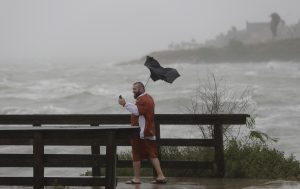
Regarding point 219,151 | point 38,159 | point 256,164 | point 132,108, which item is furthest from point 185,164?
point 38,159

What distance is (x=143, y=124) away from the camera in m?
8.97

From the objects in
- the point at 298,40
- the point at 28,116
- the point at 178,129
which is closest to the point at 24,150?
the point at 178,129

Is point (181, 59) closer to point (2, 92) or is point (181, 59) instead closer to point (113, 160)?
point (2, 92)

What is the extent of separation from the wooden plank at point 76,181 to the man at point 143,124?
1.08 metres

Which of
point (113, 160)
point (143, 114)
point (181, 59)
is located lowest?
point (113, 160)

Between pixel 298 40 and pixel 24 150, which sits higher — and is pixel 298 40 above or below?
above

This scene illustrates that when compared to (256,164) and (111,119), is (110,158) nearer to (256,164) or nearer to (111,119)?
(111,119)

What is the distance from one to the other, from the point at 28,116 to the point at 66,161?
2.08m

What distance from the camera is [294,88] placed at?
53.1 meters

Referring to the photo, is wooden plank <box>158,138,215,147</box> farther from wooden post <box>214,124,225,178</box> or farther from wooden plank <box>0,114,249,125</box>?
wooden plank <box>0,114,249,125</box>

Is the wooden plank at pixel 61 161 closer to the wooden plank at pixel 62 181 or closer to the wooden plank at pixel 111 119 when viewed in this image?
the wooden plank at pixel 62 181

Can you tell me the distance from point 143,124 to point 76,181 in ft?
4.28

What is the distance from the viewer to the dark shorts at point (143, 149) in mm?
9227

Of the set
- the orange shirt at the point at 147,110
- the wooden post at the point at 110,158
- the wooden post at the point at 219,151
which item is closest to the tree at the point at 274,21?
the wooden post at the point at 219,151
